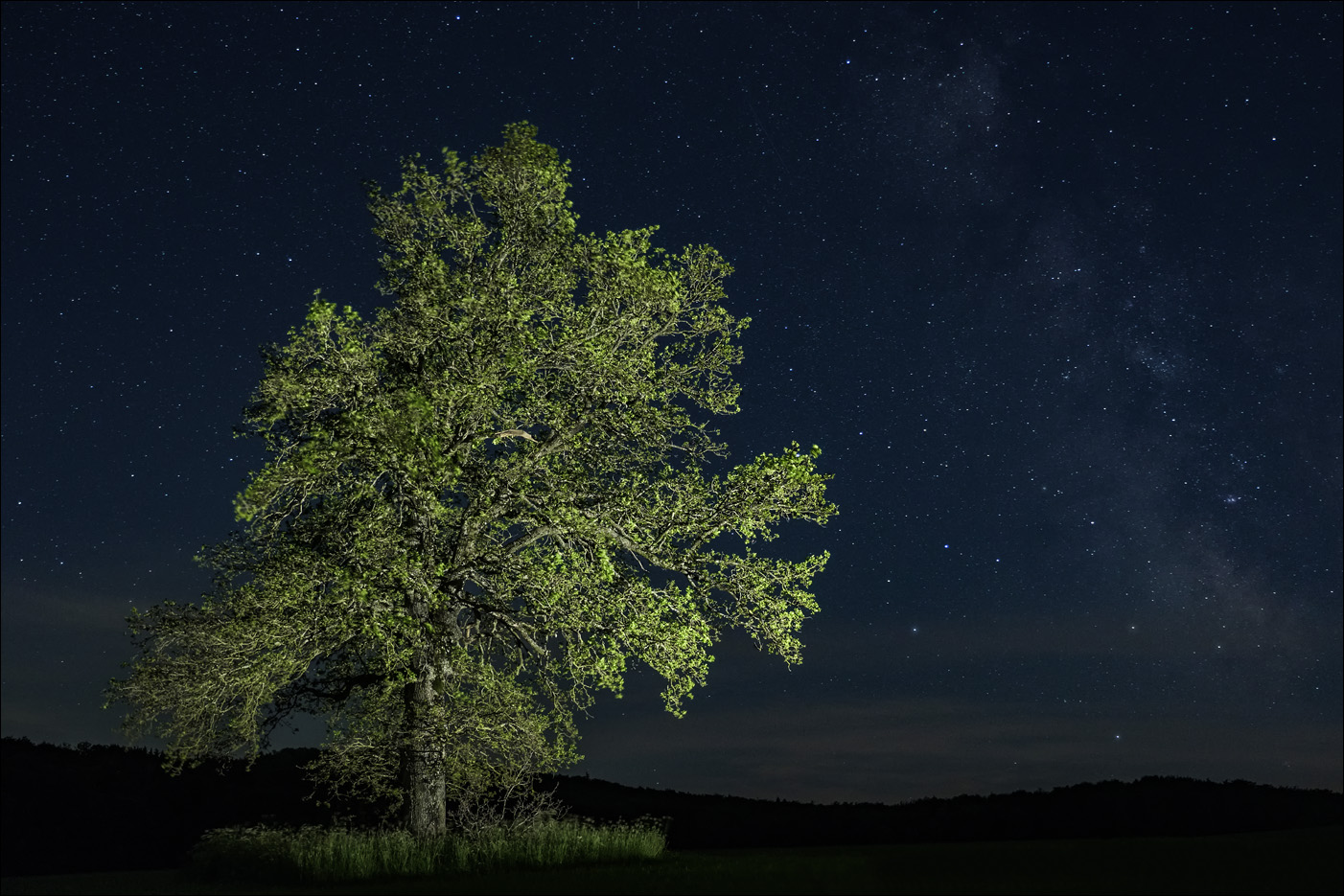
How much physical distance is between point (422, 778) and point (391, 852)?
153 cm

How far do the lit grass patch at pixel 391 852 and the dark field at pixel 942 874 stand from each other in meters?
0.85

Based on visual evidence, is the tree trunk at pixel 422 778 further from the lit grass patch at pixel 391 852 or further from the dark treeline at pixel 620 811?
the dark treeline at pixel 620 811

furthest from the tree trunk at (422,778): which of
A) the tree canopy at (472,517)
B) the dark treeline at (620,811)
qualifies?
the dark treeline at (620,811)

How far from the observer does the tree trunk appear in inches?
776

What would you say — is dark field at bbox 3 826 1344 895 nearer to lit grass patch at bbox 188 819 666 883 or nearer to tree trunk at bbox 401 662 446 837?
lit grass patch at bbox 188 819 666 883

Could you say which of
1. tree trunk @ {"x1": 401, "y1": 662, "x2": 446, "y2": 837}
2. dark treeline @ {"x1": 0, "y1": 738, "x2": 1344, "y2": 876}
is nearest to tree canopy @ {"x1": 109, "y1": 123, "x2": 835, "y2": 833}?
tree trunk @ {"x1": 401, "y1": 662, "x2": 446, "y2": 837}

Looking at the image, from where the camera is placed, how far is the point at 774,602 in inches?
763

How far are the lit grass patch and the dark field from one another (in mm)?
852

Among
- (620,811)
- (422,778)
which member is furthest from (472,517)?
(620,811)

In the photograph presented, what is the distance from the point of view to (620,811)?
125 feet

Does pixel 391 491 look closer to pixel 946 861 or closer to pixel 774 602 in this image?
pixel 774 602

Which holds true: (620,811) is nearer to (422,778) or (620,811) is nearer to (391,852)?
(422,778)

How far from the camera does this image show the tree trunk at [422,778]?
19703mm

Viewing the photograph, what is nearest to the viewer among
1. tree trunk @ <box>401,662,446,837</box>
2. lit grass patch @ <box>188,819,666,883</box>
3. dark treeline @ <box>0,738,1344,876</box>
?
lit grass patch @ <box>188,819,666,883</box>
